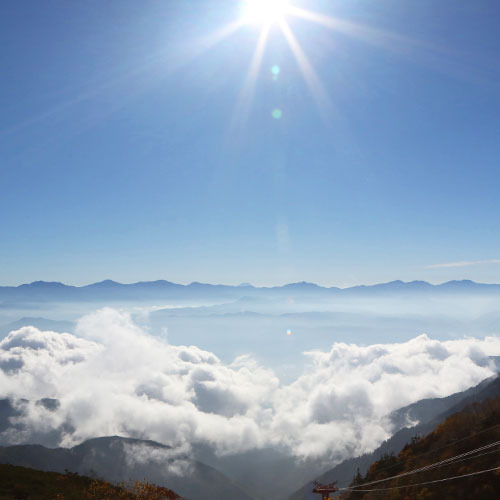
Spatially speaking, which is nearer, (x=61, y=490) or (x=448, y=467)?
(x=61, y=490)

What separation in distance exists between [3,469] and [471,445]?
67.1 m

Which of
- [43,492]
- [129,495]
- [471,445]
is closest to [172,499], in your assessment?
[129,495]

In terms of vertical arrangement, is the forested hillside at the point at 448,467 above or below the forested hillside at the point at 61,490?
below

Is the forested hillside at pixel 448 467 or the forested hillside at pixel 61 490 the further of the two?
the forested hillside at pixel 448 467

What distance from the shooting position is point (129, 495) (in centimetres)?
4166

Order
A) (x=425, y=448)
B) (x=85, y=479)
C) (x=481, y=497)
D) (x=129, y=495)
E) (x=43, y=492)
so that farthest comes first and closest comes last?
1. (x=425, y=448)
2. (x=85, y=479)
3. (x=129, y=495)
4. (x=43, y=492)
5. (x=481, y=497)

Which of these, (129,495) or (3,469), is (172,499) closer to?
(129,495)

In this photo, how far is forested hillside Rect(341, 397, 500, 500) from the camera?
39500 mm

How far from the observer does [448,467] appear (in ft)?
157

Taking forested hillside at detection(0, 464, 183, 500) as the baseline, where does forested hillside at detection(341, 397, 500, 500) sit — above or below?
below

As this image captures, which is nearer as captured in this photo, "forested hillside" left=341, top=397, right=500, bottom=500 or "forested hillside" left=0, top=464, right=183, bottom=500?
"forested hillside" left=0, top=464, right=183, bottom=500

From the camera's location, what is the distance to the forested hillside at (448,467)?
3950 centimetres

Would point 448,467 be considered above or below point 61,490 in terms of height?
below

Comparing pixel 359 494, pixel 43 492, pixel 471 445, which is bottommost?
pixel 359 494
